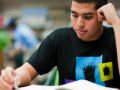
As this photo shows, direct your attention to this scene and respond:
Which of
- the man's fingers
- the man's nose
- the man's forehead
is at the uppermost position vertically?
the man's forehead

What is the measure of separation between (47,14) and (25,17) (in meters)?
1.27

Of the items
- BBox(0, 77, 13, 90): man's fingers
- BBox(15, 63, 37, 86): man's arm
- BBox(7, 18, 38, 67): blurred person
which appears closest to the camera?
BBox(0, 77, 13, 90): man's fingers

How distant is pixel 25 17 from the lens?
15383mm

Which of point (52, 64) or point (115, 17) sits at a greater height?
point (115, 17)

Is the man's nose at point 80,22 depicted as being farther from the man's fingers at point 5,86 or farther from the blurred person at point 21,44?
the blurred person at point 21,44

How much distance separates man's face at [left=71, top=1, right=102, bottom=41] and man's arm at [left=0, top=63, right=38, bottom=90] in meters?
0.35

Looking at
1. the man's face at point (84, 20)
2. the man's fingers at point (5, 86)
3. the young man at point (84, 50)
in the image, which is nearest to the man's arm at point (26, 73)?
the young man at point (84, 50)

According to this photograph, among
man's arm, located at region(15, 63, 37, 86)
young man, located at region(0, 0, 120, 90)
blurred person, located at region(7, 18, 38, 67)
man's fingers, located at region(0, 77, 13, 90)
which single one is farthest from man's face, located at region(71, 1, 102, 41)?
blurred person, located at region(7, 18, 38, 67)

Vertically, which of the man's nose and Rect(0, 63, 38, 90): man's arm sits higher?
the man's nose

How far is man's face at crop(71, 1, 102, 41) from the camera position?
91.2 inches

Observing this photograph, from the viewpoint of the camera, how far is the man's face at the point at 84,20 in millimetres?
2316

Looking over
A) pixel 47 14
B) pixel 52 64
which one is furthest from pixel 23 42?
pixel 47 14

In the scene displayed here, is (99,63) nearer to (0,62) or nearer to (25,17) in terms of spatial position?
(0,62)

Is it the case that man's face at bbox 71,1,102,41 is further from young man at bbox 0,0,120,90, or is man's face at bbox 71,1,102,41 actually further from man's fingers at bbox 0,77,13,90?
man's fingers at bbox 0,77,13,90
